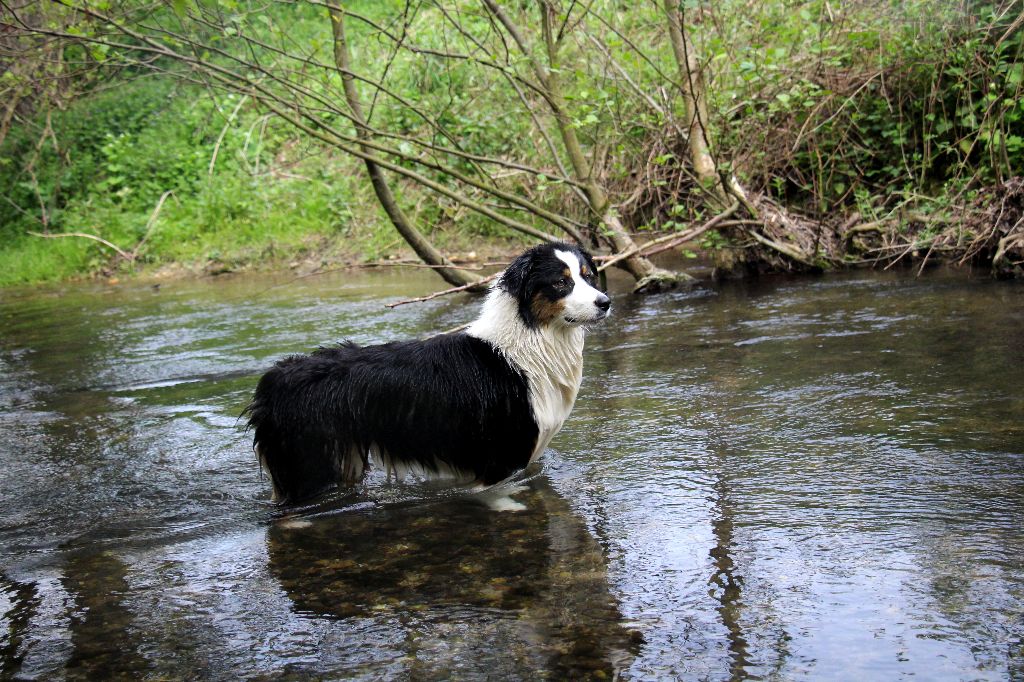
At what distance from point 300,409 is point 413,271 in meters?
8.42

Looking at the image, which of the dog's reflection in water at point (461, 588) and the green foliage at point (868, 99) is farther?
the green foliage at point (868, 99)

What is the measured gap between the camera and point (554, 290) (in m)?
4.55

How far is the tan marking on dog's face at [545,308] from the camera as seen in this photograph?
4.56 m

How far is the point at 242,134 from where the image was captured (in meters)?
15.2

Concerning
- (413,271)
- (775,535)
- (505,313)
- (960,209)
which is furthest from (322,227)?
(775,535)

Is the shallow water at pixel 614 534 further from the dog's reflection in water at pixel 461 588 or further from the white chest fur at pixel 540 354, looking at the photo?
the white chest fur at pixel 540 354

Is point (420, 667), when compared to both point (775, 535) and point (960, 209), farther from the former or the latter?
point (960, 209)

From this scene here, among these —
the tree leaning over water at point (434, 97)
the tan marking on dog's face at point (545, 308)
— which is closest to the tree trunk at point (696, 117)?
the tree leaning over water at point (434, 97)

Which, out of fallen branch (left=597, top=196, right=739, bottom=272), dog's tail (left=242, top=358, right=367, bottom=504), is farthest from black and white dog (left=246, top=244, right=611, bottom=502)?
fallen branch (left=597, top=196, right=739, bottom=272)

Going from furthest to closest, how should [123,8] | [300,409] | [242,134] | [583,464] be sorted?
[242,134], [123,8], [583,464], [300,409]

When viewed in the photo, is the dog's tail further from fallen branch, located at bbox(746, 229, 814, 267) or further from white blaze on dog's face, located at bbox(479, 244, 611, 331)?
fallen branch, located at bbox(746, 229, 814, 267)

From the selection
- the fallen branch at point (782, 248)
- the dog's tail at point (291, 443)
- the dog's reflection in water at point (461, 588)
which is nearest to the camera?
the dog's reflection in water at point (461, 588)

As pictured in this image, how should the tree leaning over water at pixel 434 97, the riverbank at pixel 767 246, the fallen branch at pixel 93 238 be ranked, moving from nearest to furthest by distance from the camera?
the tree leaning over water at pixel 434 97 < the riverbank at pixel 767 246 < the fallen branch at pixel 93 238

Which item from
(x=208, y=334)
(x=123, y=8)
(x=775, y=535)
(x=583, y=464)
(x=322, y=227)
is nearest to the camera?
(x=775, y=535)
